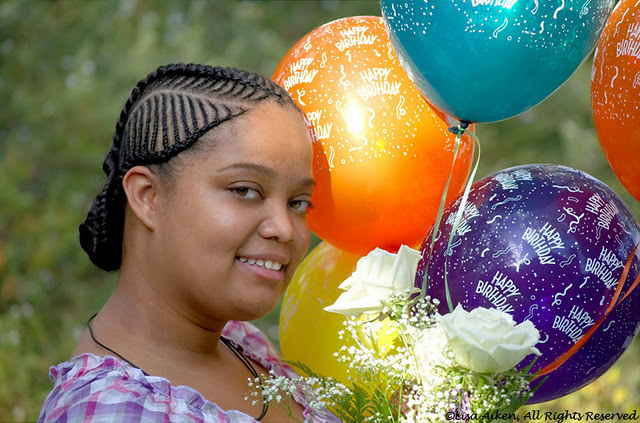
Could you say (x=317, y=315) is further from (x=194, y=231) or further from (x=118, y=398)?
(x=118, y=398)

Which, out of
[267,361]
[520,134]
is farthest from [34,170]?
[267,361]

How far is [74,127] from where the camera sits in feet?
20.9

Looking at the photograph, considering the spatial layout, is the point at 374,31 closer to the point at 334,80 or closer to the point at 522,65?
the point at 334,80

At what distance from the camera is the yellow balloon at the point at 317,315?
2048 millimetres

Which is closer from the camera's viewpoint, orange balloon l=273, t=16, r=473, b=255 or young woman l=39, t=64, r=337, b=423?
young woman l=39, t=64, r=337, b=423

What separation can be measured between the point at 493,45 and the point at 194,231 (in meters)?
0.73

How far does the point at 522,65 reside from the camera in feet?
5.08

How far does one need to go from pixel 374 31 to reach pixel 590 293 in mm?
885

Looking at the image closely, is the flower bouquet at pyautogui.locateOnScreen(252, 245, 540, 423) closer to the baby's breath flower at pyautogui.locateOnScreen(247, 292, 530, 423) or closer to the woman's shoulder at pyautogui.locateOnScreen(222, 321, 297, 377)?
the baby's breath flower at pyautogui.locateOnScreen(247, 292, 530, 423)

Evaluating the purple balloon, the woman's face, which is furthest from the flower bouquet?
the woman's face

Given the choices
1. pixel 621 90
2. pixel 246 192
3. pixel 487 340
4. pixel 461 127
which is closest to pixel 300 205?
pixel 246 192

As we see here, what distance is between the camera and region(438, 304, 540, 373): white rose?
1.28 m

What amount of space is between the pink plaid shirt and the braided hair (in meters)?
0.35

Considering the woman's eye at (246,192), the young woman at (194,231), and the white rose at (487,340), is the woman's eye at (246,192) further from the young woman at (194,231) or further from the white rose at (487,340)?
the white rose at (487,340)
